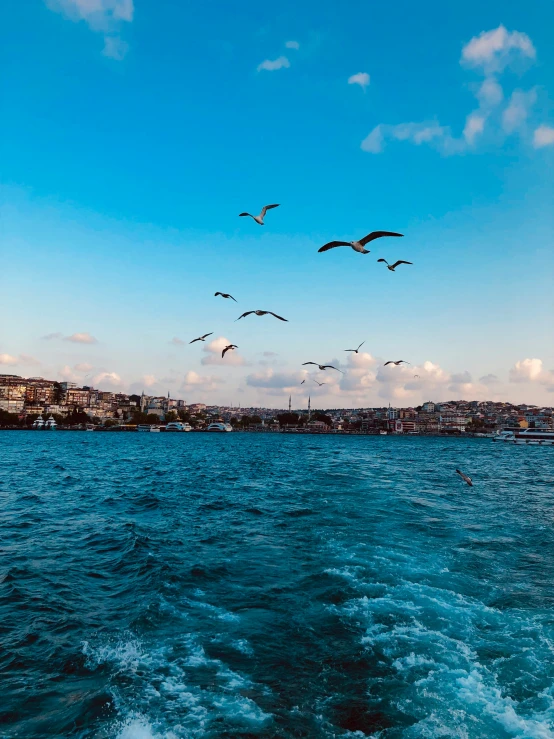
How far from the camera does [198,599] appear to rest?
27.7 feet

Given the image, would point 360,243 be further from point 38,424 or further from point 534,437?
point 38,424

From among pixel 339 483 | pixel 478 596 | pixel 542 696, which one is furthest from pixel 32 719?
pixel 339 483

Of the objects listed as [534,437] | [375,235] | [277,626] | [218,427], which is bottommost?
[218,427]

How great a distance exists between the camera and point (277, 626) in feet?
24.0

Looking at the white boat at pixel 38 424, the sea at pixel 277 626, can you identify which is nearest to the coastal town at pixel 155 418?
the white boat at pixel 38 424

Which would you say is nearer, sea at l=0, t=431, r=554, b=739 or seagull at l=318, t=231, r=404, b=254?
sea at l=0, t=431, r=554, b=739

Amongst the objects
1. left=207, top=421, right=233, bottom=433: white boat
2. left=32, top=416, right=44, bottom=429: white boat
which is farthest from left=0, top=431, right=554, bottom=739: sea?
left=207, top=421, right=233, bottom=433: white boat

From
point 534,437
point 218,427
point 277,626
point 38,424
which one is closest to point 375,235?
point 277,626

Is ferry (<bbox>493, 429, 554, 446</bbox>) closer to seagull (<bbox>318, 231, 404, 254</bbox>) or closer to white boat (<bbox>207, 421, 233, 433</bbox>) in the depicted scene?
white boat (<bbox>207, 421, 233, 433</bbox>)

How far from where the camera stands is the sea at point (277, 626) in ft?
17.1

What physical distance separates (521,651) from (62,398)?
19505cm

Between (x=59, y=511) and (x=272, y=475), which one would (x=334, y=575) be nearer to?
(x=59, y=511)

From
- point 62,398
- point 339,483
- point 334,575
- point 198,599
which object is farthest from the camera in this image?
point 62,398

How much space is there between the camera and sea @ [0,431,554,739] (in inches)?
205
